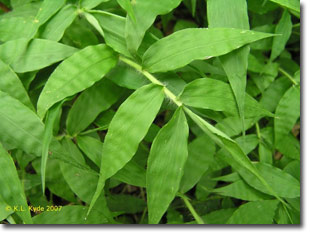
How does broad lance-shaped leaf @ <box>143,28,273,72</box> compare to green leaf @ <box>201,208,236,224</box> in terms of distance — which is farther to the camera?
green leaf @ <box>201,208,236,224</box>

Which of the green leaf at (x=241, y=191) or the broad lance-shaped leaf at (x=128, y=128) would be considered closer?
the broad lance-shaped leaf at (x=128, y=128)

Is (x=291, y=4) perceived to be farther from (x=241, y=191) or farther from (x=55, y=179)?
(x=55, y=179)

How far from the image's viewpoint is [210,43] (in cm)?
71

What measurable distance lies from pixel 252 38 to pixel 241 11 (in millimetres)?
88

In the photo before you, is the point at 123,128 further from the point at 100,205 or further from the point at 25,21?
the point at 25,21

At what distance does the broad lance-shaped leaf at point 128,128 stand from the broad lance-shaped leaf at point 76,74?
10cm

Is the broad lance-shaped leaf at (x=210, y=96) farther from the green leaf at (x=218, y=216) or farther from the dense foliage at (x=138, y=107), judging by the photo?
the green leaf at (x=218, y=216)

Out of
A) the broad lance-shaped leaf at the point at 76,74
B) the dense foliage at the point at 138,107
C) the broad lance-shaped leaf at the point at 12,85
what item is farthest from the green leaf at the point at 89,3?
the broad lance-shaped leaf at the point at 12,85

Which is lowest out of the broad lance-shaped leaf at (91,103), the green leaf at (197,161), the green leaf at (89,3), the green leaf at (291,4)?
the green leaf at (197,161)

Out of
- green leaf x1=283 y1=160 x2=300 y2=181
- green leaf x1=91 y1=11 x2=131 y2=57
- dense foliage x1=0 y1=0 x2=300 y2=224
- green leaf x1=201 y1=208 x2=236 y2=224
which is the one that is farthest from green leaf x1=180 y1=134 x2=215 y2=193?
green leaf x1=91 y1=11 x2=131 y2=57

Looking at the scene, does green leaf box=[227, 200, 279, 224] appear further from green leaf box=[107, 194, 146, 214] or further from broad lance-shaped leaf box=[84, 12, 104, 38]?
broad lance-shaped leaf box=[84, 12, 104, 38]

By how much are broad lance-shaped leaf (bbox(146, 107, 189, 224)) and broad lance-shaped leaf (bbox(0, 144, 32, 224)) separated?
262 millimetres

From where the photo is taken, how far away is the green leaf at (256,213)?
902 millimetres

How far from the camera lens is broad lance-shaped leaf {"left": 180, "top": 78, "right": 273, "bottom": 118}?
2.43 ft
